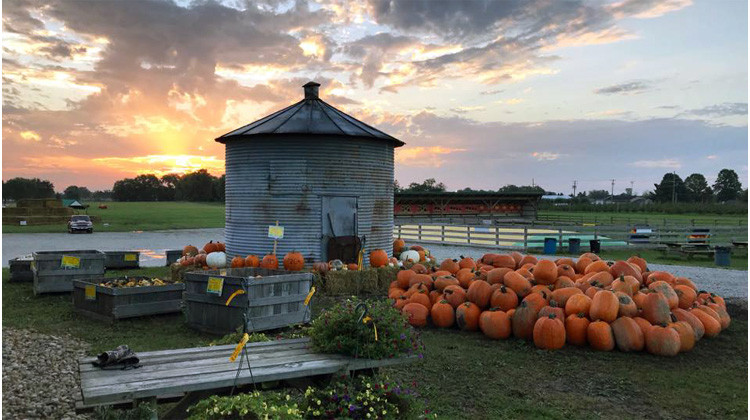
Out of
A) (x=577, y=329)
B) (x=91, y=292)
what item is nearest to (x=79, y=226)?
(x=91, y=292)

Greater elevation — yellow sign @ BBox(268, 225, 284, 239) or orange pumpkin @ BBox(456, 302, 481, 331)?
yellow sign @ BBox(268, 225, 284, 239)

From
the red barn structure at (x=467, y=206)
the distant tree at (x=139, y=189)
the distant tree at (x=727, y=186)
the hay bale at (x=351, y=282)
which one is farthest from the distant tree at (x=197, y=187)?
the hay bale at (x=351, y=282)

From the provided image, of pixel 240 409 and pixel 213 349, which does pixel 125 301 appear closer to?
pixel 213 349

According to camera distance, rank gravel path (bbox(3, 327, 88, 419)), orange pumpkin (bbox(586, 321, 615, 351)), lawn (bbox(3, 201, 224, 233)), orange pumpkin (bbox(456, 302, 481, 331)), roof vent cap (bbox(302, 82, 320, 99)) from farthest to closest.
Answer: lawn (bbox(3, 201, 224, 233))
roof vent cap (bbox(302, 82, 320, 99))
orange pumpkin (bbox(456, 302, 481, 331))
orange pumpkin (bbox(586, 321, 615, 351))
gravel path (bbox(3, 327, 88, 419))

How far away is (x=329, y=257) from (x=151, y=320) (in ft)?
17.3

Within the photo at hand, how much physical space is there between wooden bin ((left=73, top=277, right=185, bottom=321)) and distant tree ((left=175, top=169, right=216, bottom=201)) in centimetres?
14264

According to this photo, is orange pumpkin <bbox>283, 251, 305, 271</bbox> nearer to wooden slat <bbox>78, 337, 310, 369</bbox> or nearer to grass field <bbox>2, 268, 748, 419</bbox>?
grass field <bbox>2, 268, 748, 419</bbox>

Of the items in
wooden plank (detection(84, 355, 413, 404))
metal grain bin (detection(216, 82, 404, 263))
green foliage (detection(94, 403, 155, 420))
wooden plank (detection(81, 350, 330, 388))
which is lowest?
green foliage (detection(94, 403, 155, 420))

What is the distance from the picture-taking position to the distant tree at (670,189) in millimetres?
128750

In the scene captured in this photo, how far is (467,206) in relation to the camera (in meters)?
55.8

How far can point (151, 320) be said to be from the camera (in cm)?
1027

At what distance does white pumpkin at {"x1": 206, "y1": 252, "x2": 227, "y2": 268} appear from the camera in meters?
14.5

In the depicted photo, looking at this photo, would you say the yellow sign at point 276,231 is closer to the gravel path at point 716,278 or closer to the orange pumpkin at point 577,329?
the orange pumpkin at point 577,329

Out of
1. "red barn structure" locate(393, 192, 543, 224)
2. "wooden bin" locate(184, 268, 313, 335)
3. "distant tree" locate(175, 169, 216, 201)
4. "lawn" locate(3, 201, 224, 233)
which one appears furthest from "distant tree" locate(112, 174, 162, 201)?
"wooden bin" locate(184, 268, 313, 335)
